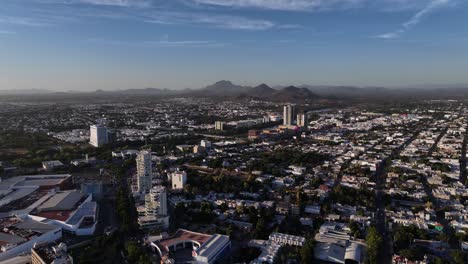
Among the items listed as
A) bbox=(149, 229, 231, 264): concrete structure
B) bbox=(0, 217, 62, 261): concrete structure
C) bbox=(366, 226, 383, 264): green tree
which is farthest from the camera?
bbox=(0, 217, 62, 261): concrete structure

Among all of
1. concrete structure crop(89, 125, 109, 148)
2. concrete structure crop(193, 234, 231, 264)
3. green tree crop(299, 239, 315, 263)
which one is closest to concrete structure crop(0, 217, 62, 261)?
concrete structure crop(193, 234, 231, 264)

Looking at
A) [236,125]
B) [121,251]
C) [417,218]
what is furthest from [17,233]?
[236,125]

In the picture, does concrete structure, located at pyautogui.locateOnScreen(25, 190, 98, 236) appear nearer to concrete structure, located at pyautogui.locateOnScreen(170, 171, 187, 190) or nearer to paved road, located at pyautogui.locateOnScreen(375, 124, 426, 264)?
concrete structure, located at pyautogui.locateOnScreen(170, 171, 187, 190)

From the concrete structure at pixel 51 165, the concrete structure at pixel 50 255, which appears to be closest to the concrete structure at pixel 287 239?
the concrete structure at pixel 50 255

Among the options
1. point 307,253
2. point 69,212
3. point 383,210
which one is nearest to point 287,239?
point 307,253

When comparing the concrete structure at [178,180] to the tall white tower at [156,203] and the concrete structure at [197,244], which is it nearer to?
the tall white tower at [156,203]

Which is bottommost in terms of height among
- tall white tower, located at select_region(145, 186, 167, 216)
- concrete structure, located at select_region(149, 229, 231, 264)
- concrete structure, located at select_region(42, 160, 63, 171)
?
concrete structure, located at select_region(149, 229, 231, 264)
